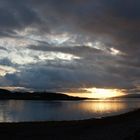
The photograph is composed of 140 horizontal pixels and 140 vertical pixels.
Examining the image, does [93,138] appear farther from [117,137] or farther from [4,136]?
[4,136]

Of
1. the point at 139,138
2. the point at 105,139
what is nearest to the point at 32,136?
the point at 105,139

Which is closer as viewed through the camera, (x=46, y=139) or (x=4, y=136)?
(x=46, y=139)

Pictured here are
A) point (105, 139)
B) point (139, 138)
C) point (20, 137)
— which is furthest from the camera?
point (20, 137)

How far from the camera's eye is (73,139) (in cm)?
2495

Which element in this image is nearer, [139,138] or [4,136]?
[139,138]

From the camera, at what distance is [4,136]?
87.7 feet

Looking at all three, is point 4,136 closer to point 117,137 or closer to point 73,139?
point 73,139

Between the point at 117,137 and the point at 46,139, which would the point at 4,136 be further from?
the point at 117,137

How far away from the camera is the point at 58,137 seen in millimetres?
26188

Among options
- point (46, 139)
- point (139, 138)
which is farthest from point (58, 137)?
point (139, 138)

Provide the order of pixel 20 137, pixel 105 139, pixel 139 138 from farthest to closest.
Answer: pixel 20 137
pixel 105 139
pixel 139 138

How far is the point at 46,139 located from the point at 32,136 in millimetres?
2007

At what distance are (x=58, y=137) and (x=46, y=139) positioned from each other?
1432mm

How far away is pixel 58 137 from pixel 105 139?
13.1ft
